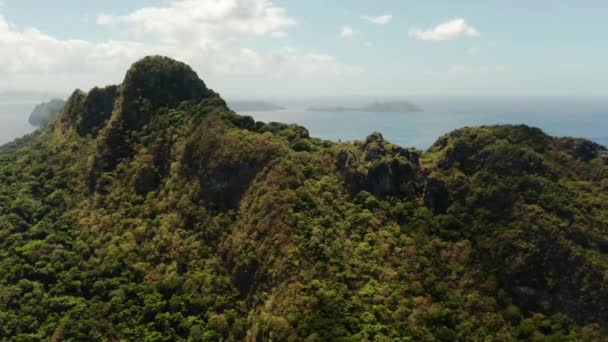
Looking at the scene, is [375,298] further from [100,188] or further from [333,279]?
[100,188]

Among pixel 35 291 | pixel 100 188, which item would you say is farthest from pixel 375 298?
pixel 100 188

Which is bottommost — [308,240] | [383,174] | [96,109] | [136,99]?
[308,240]

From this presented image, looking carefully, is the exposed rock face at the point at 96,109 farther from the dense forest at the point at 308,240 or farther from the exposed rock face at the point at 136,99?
the dense forest at the point at 308,240

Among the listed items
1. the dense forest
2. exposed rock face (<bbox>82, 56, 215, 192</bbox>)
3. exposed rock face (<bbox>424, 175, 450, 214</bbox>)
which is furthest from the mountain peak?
exposed rock face (<bbox>424, 175, 450, 214</bbox>)

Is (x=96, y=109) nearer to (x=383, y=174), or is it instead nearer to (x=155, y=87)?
(x=155, y=87)

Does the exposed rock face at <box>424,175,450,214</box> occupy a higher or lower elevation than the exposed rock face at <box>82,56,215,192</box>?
lower

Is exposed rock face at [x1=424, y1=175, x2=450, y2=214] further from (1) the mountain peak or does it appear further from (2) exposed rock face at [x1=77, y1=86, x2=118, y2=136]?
(2) exposed rock face at [x1=77, y1=86, x2=118, y2=136]

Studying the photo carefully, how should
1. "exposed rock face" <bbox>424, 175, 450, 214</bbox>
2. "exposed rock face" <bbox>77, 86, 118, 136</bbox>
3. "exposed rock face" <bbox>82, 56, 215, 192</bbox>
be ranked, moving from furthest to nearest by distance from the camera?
"exposed rock face" <bbox>77, 86, 118, 136</bbox>, "exposed rock face" <bbox>82, 56, 215, 192</bbox>, "exposed rock face" <bbox>424, 175, 450, 214</bbox>

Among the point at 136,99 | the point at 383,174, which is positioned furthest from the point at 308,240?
the point at 136,99

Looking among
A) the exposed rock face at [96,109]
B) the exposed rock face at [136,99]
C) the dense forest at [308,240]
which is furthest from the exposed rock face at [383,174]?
the exposed rock face at [96,109]
